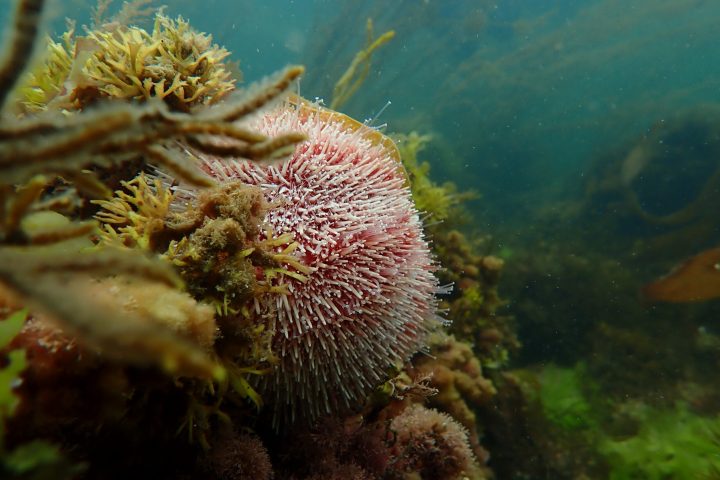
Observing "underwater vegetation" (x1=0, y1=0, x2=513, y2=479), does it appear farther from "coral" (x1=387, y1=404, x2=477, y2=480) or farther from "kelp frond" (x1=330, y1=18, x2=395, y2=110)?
"kelp frond" (x1=330, y1=18, x2=395, y2=110)

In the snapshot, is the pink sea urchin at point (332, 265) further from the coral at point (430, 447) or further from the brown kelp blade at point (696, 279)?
the brown kelp blade at point (696, 279)

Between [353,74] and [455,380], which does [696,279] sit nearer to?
[455,380]

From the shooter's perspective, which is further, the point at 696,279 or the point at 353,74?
the point at 696,279

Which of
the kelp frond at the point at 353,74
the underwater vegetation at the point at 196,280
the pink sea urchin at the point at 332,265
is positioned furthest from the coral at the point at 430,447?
the kelp frond at the point at 353,74

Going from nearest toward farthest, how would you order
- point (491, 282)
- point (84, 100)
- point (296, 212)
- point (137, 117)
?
1. point (137, 117)
2. point (296, 212)
3. point (84, 100)
4. point (491, 282)

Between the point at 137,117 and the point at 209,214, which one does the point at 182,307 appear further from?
the point at 137,117

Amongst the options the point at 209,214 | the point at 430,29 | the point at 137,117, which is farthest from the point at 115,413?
the point at 430,29

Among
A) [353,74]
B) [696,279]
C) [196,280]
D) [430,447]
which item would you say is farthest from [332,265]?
[696,279]
